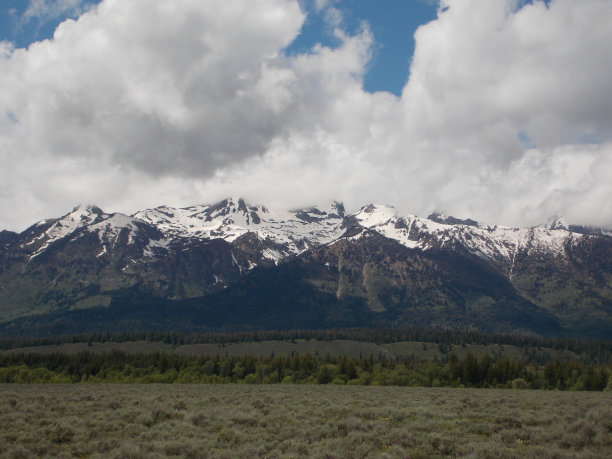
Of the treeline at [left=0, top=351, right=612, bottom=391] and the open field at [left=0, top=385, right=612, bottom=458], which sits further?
the treeline at [left=0, top=351, right=612, bottom=391]

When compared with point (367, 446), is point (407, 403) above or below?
below

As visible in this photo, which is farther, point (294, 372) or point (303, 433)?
point (294, 372)

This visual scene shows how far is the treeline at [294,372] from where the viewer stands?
117 meters

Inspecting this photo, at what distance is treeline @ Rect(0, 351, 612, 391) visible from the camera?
11669 centimetres

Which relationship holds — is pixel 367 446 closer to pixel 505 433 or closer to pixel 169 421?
pixel 505 433

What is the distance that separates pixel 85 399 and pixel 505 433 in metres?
39.7

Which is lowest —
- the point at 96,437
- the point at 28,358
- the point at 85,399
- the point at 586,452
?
the point at 28,358

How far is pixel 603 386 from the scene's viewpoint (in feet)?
365

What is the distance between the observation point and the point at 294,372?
13675 cm

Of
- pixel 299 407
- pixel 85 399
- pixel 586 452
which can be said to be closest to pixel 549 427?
pixel 586 452

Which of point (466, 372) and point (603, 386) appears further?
point (466, 372)

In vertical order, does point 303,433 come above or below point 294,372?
above

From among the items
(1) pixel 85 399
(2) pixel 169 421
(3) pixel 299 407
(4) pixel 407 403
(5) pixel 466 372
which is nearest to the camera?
(2) pixel 169 421

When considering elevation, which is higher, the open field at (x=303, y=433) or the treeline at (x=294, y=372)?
the open field at (x=303, y=433)
